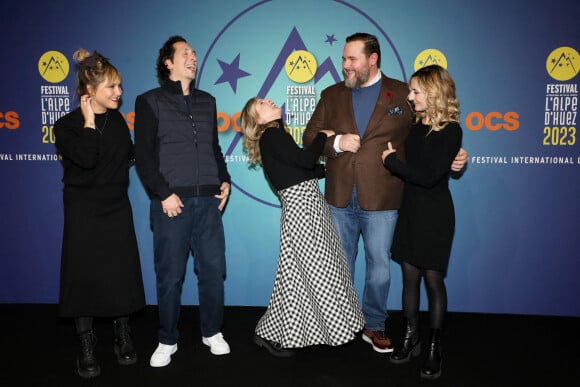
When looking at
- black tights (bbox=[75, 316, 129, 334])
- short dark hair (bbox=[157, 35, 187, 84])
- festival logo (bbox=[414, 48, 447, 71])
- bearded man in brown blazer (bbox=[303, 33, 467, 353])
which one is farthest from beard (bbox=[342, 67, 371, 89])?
black tights (bbox=[75, 316, 129, 334])

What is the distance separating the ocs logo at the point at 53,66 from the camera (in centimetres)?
392

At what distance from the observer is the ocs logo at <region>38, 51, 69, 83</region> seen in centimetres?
392

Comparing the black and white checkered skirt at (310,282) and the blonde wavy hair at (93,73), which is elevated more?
the blonde wavy hair at (93,73)

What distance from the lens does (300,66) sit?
378 centimetres

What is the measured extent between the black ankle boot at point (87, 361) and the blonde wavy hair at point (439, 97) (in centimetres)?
233

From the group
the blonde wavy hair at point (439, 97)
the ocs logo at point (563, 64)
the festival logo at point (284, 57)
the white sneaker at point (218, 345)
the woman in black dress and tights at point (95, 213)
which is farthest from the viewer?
the festival logo at point (284, 57)

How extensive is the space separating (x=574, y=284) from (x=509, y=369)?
4.26 ft

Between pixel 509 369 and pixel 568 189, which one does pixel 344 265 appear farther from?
pixel 568 189

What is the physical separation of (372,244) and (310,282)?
482mm

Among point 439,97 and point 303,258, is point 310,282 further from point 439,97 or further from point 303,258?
point 439,97

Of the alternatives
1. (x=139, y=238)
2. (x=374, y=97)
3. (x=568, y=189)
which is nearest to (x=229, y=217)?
(x=139, y=238)

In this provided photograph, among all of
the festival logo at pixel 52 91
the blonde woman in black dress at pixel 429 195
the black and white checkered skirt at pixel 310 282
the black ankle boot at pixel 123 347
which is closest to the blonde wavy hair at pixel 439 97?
the blonde woman in black dress at pixel 429 195

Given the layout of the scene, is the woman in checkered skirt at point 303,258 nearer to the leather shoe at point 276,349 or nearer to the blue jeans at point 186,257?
the leather shoe at point 276,349

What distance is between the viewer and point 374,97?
10.3 ft
